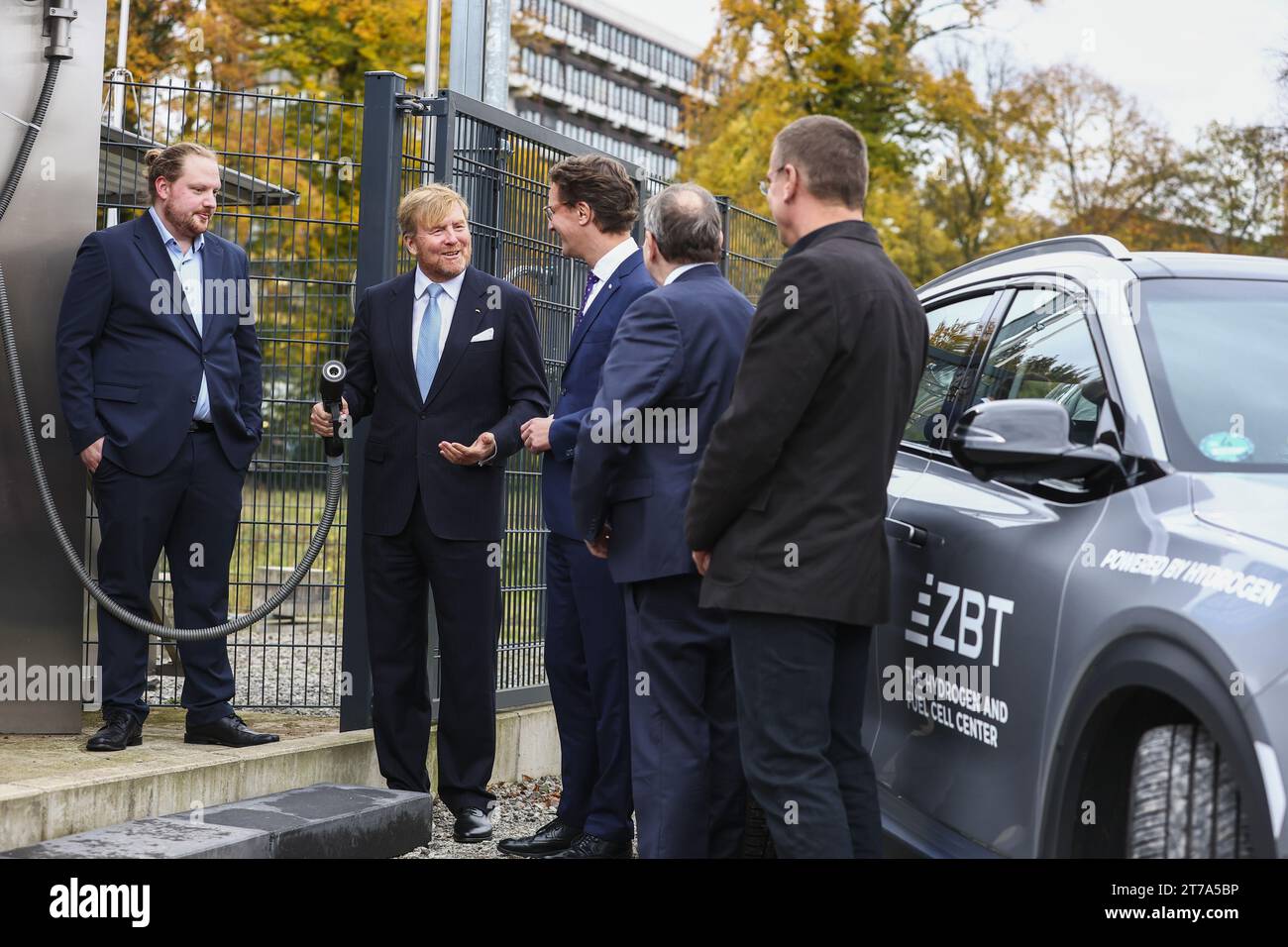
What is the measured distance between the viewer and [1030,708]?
346 cm

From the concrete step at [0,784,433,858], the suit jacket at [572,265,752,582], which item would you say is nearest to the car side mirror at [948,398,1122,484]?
the suit jacket at [572,265,752,582]

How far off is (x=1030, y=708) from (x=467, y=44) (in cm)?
603

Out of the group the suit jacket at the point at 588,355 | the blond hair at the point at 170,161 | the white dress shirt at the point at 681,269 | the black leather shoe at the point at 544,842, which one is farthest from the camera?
the blond hair at the point at 170,161

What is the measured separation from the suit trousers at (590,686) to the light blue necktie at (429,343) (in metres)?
0.79

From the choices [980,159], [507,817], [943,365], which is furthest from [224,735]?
[980,159]

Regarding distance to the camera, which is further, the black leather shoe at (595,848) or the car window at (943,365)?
the black leather shoe at (595,848)

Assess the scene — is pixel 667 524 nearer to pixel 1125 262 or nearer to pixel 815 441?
pixel 815 441

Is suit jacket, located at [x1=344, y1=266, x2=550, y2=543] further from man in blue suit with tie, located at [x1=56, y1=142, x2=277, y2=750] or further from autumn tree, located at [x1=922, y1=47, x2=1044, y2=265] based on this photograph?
autumn tree, located at [x1=922, y1=47, x2=1044, y2=265]

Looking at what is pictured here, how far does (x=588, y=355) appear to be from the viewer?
5594 mm

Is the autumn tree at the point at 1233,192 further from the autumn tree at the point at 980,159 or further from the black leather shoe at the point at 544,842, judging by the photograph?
the black leather shoe at the point at 544,842

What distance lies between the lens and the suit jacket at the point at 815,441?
3787 mm

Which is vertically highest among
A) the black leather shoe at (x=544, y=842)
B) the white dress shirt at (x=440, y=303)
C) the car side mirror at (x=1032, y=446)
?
the white dress shirt at (x=440, y=303)

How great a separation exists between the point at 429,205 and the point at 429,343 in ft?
1.73
